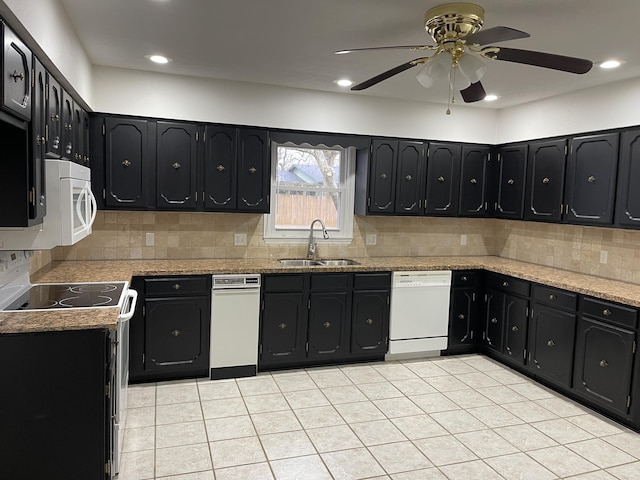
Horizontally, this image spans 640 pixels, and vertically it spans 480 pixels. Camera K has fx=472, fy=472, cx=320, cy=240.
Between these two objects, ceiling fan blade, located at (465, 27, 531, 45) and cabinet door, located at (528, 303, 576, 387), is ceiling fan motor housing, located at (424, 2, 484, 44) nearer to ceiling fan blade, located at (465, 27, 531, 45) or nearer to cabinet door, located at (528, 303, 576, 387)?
ceiling fan blade, located at (465, 27, 531, 45)

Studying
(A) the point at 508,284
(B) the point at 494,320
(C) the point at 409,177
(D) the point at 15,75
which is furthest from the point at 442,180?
(D) the point at 15,75

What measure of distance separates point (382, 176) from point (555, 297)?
1870 millimetres

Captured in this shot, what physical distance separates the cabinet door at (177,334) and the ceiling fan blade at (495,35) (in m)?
2.76

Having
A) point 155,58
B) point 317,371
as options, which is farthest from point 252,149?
point 317,371

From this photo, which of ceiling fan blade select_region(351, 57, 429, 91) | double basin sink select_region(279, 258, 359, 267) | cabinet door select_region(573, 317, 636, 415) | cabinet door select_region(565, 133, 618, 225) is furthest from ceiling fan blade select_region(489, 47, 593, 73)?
double basin sink select_region(279, 258, 359, 267)

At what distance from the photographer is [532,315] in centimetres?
407

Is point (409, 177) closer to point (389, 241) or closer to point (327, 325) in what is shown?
point (389, 241)

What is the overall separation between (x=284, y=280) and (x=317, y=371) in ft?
2.88

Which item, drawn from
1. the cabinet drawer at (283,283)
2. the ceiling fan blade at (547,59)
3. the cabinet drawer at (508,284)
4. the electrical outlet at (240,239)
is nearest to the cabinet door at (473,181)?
the cabinet drawer at (508,284)

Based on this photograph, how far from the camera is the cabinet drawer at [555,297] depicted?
3.69 metres

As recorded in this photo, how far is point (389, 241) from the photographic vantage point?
197 inches

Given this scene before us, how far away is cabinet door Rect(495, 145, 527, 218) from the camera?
4.66m

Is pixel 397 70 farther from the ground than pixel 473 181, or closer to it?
farther from the ground

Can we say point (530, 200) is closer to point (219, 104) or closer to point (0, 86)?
point (219, 104)
